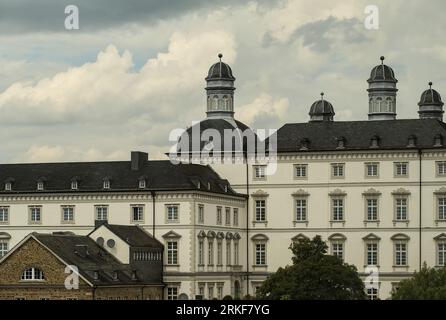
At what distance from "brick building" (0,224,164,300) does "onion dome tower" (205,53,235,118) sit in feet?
53.1

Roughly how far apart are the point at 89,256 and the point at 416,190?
2033cm

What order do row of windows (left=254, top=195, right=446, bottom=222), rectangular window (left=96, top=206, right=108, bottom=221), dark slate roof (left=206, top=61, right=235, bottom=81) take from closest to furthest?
row of windows (left=254, top=195, right=446, bottom=222) → rectangular window (left=96, top=206, right=108, bottom=221) → dark slate roof (left=206, top=61, right=235, bottom=81)

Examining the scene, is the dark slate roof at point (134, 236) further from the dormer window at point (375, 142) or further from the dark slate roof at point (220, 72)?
the dark slate roof at point (220, 72)

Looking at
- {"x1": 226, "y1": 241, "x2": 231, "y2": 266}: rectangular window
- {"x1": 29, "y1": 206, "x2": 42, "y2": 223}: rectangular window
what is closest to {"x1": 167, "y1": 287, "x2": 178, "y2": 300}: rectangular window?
{"x1": 226, "y1": 241, "x2": 231, "y2": 266}: rectangular window

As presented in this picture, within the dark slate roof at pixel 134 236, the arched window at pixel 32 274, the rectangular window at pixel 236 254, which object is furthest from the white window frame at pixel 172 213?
the arched window at pixel 32 274

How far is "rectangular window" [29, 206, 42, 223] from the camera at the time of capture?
87.1 metres

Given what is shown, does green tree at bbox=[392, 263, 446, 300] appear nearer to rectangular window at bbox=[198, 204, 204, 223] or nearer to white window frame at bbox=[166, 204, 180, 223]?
rectangular window at bbox=[198, 204, 204, 223]

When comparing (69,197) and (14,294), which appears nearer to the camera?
(14,294)

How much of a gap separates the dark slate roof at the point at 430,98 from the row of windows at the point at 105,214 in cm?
2381

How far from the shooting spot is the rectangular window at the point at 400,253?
85000 mm

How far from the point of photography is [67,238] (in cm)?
7688
